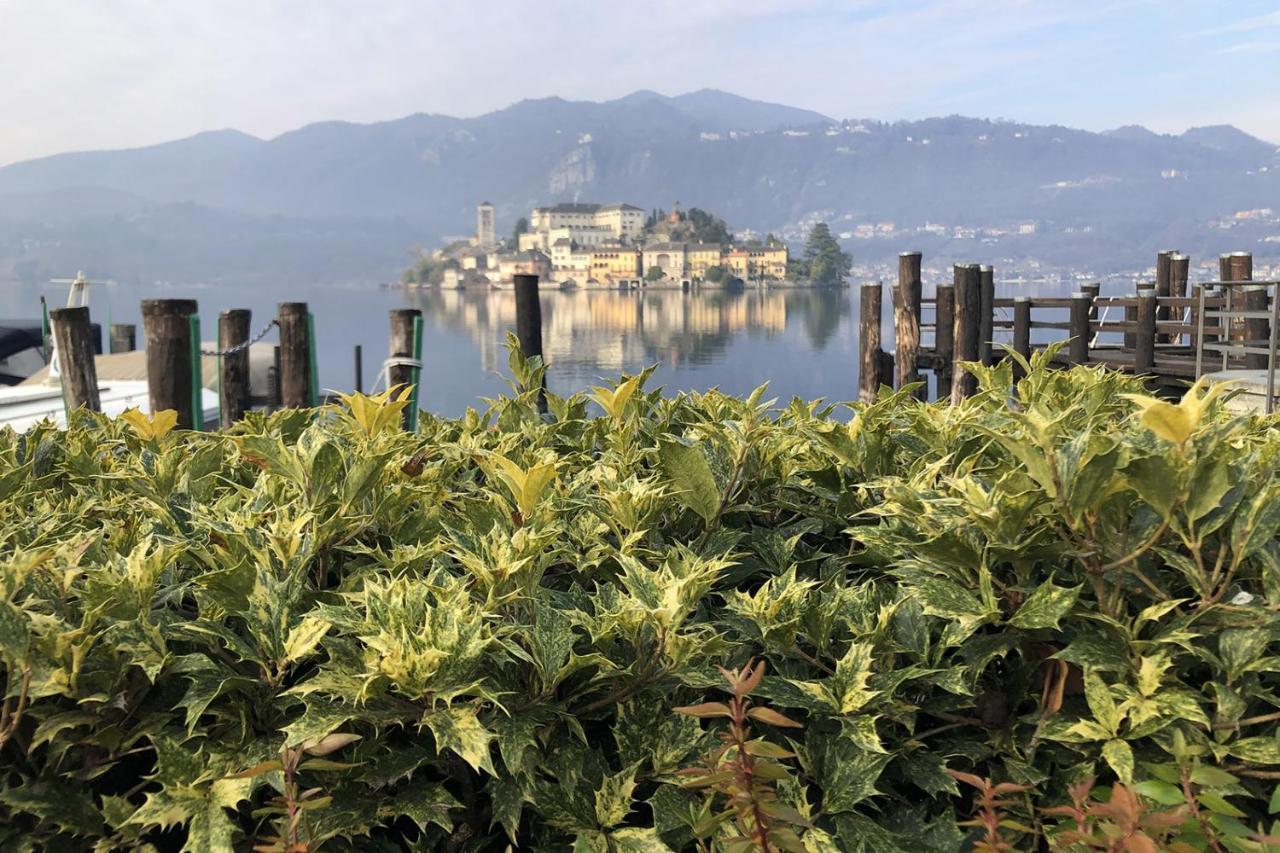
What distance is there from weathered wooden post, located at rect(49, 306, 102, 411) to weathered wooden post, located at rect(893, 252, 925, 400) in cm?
1060

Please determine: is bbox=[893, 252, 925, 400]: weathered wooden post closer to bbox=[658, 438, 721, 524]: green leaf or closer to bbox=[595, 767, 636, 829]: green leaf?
bbox=[658, 438, 721, 524]: green leaf

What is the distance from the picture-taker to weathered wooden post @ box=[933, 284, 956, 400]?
15.6m

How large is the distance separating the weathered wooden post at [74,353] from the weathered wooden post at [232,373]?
6.20 ft

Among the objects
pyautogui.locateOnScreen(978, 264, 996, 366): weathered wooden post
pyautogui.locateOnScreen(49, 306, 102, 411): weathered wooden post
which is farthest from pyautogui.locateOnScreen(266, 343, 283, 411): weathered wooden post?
pyautogui.locateOnScreen(978, 264, 996, 366): weathered wooden post

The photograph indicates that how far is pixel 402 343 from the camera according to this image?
1033cm

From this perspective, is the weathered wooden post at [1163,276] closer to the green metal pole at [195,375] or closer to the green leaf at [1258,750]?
the green metal pole at [195,375]

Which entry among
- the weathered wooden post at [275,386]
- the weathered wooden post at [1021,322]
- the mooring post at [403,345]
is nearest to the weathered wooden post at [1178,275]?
the weathered wooden post at [1021,322]

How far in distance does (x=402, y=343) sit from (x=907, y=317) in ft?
26.6

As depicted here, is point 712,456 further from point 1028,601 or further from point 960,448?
point 1028,601

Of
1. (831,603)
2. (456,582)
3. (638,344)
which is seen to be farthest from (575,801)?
(638,344)

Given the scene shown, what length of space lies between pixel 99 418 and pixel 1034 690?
259 cm

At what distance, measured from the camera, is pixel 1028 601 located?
1.25 meters

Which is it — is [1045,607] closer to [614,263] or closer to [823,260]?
[614,263]

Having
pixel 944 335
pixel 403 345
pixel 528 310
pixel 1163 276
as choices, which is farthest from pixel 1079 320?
pixel 403 345
